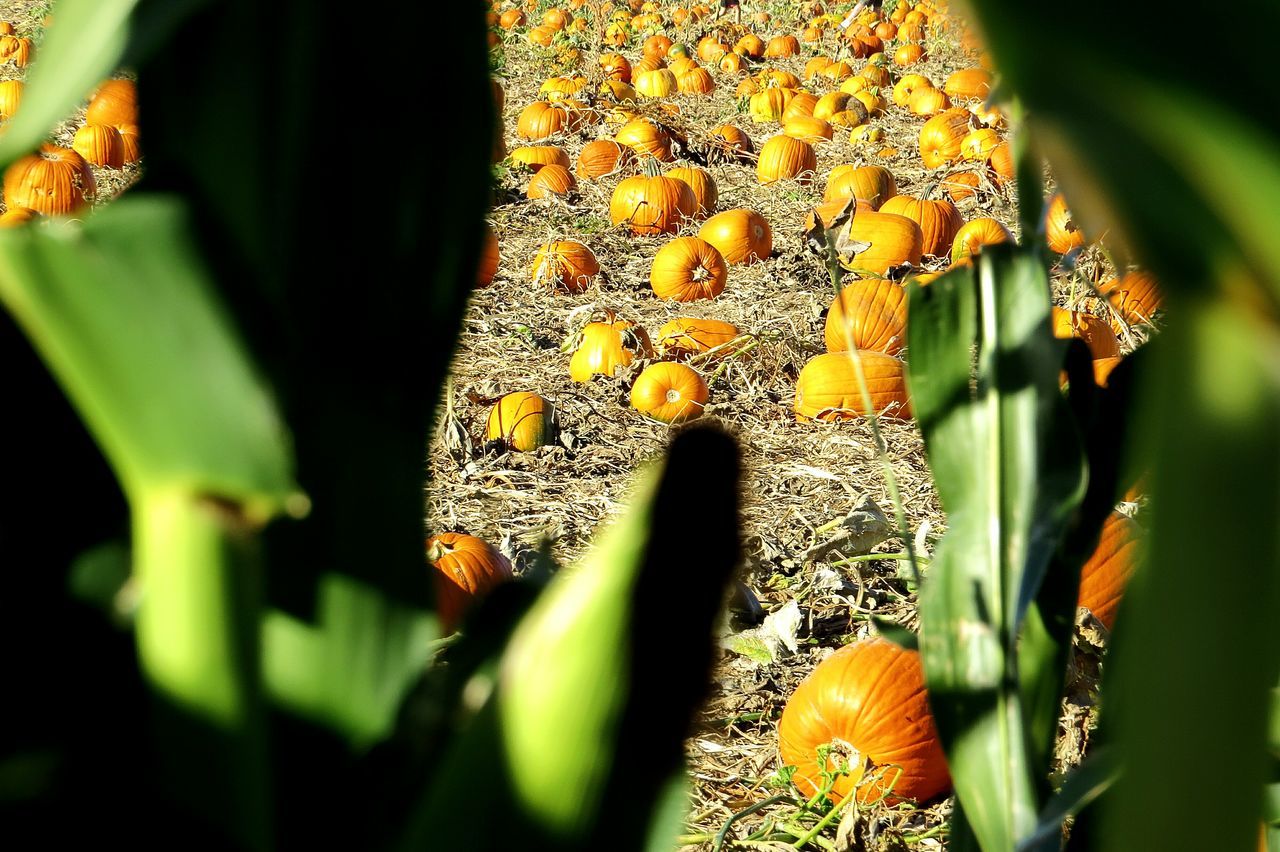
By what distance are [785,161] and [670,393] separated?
326cm

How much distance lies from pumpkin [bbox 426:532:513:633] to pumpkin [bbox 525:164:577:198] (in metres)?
3.64

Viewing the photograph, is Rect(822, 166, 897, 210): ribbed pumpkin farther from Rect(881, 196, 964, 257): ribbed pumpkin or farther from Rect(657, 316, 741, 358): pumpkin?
Rect(657, 316, 741, 358): pumpkin

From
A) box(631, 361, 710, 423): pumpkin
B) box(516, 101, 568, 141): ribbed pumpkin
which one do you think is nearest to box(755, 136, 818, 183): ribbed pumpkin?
box(516, 101, 568, 141): ribbed pumpkin

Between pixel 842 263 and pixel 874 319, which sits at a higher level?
pixel 874 319

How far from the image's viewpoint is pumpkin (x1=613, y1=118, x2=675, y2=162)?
6.87 metres

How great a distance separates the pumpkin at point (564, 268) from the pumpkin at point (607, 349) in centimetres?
84

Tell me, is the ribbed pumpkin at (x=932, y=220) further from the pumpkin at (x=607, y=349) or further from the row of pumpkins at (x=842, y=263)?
the pumpkin at (x=607, y=349)

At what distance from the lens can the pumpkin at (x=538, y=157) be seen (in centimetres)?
Result: 654

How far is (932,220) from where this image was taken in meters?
5.07

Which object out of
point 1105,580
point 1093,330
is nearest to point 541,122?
point 1093,330

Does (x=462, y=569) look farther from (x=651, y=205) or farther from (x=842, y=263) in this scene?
(x=651, y=205)

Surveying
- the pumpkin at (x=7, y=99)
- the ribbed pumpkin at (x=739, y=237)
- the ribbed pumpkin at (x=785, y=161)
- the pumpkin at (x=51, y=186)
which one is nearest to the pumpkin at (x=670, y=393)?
the ribbed pumpkin at (x=739, y=237)

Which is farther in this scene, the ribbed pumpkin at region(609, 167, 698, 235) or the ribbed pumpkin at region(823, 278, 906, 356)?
the ribbed pumpkin at region(609, 167, 698, 235)

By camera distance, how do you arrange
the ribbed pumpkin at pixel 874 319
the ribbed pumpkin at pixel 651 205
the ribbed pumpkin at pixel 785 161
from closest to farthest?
1. the ribbed pumpkin at pixel 874 319
2. the ribbed pumpkin at pixel 651 205
3. the ribbed pumpkin at pixel 785 161
